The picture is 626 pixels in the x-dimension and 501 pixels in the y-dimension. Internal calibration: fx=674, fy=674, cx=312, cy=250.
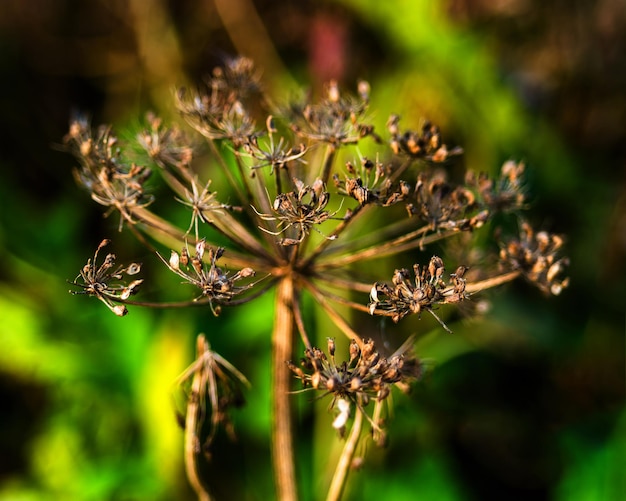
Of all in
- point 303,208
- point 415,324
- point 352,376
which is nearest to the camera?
point 352,376

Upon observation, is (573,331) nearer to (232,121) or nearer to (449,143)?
(449,143)

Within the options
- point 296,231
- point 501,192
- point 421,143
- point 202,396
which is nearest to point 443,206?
point 421,143

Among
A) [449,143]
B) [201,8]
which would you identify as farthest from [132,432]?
[201,8]

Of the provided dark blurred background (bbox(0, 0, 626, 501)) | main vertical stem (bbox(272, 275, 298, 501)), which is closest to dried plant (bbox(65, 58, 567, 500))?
main vertical stem (bbox(272, 275, 298, 501))

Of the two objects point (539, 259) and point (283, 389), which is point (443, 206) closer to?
point (539, 259)

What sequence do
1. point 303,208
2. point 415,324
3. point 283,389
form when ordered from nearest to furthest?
point 303,208, point 283,389, point 415,324

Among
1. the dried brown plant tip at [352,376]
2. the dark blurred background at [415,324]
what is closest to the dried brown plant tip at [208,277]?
the dried brown plant tip at [352,376]

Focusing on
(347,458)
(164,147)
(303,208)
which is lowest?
(347,458)
